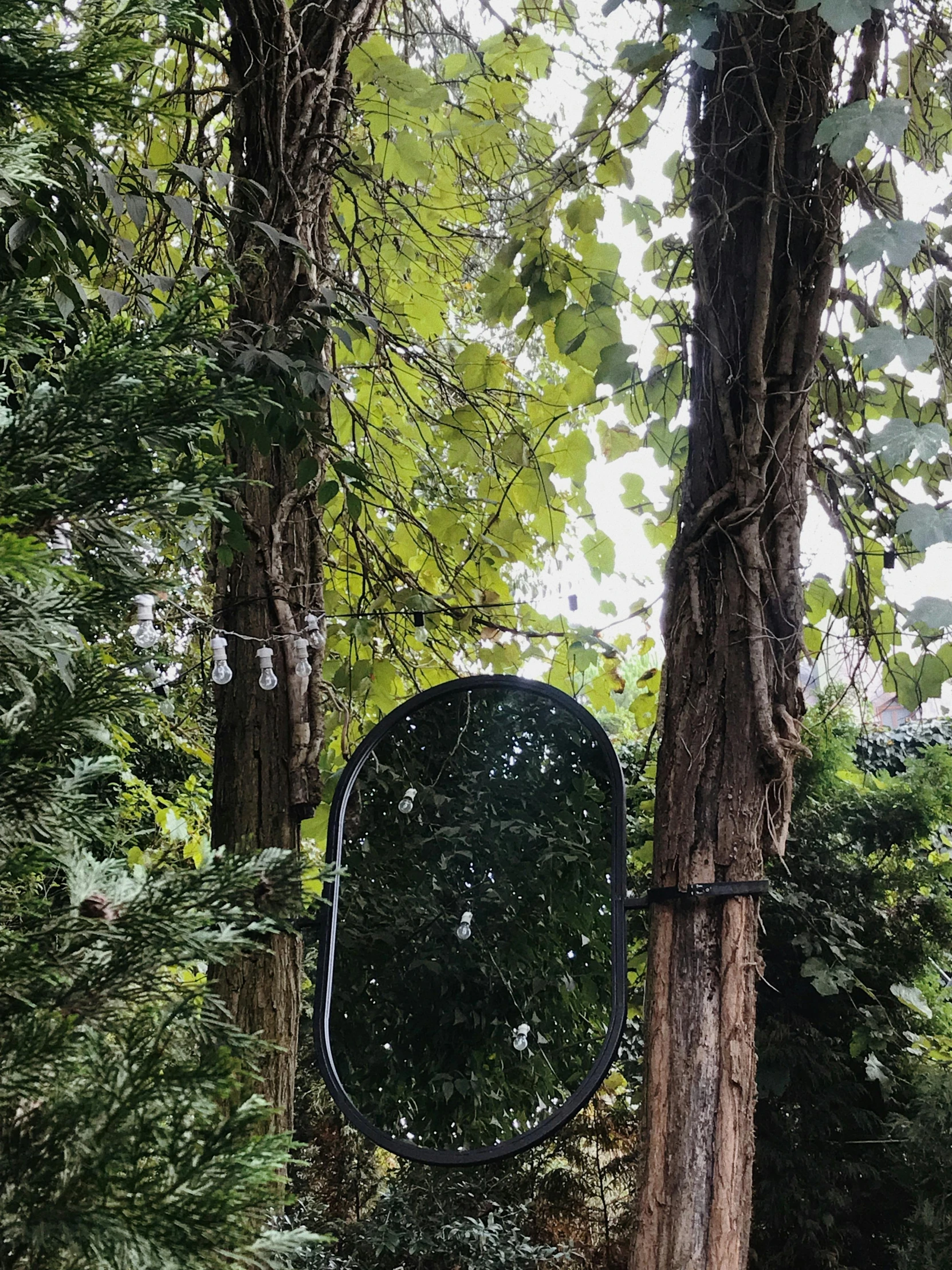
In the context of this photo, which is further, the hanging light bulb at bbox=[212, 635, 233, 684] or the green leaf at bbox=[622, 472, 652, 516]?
the green leaf at bbox=[622, 472, 652, 516]

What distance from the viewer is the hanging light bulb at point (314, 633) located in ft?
6.13

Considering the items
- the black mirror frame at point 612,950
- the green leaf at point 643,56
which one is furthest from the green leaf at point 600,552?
the green leaf at point 643,56

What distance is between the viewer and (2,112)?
2.45 feet

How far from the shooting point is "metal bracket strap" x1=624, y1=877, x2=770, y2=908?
4.40 ft

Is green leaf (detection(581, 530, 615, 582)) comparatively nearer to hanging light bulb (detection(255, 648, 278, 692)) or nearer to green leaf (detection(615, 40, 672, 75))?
hanging light bulb (detection(255, 648, 278, 692))

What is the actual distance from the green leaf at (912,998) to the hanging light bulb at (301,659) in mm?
2517

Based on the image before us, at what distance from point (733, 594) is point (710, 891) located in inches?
17.5

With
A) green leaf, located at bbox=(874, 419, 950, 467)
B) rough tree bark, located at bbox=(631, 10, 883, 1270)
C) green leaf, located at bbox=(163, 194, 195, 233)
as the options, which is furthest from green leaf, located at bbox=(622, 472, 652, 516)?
green leaf, located at bbox=(163, 194, 195, 233)

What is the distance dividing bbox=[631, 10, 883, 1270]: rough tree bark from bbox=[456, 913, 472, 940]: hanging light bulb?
32cm

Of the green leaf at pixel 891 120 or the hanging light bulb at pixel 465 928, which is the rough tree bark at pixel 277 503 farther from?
the green leaf at pixel 891 120

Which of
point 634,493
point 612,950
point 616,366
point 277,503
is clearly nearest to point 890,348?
point 616,366

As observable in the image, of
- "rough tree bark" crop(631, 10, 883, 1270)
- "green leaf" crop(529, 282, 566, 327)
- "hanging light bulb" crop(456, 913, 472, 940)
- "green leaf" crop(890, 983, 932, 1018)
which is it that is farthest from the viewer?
"green leaf" crop(890, 983, 932, 1018)

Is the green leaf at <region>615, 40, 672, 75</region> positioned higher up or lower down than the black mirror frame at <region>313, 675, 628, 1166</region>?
higher up

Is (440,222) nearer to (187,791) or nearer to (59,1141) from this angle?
(59,1141)
